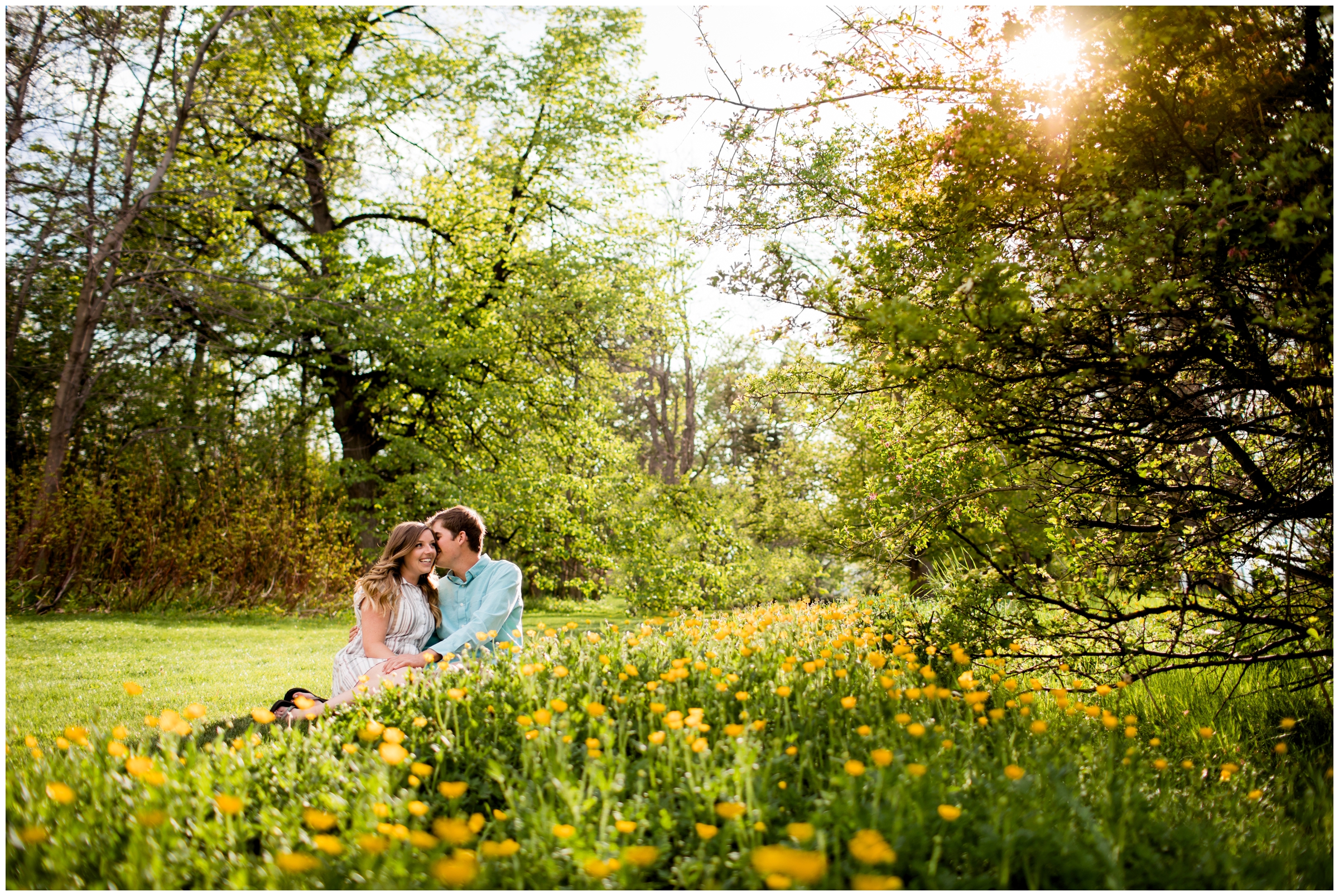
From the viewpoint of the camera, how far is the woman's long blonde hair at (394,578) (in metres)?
4.42

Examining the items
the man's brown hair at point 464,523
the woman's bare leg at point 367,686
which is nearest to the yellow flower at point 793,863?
the woman's bare leg at point 367,686

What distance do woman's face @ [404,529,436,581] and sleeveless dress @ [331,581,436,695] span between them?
87 millimetres

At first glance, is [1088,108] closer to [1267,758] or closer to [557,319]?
[1267,758]

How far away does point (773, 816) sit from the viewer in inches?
89.0

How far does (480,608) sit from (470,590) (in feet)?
1.01

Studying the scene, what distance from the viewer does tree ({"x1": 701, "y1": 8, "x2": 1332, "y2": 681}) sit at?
2.97 metres

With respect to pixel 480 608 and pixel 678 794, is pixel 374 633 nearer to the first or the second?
pixel 480 608

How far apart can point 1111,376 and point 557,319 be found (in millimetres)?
11287

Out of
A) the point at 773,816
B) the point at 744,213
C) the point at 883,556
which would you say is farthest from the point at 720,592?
the point at 773,816

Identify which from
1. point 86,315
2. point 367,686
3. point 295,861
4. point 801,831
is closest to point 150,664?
point 367,686

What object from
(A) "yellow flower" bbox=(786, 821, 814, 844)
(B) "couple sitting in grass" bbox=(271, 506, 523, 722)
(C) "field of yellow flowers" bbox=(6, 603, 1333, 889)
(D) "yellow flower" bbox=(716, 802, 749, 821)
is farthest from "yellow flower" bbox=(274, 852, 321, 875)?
(B) "couple sitting in grass" bbox=(271, 506, 523, 722)

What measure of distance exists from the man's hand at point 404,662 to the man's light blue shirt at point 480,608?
11 centimetres

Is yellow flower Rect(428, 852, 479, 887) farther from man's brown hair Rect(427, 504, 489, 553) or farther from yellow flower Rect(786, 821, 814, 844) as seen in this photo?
man's brown hair Rect(427, 504, 489, 553)

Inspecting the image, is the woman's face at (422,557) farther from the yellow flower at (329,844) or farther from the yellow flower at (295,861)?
the yellow flower at (295,861)
